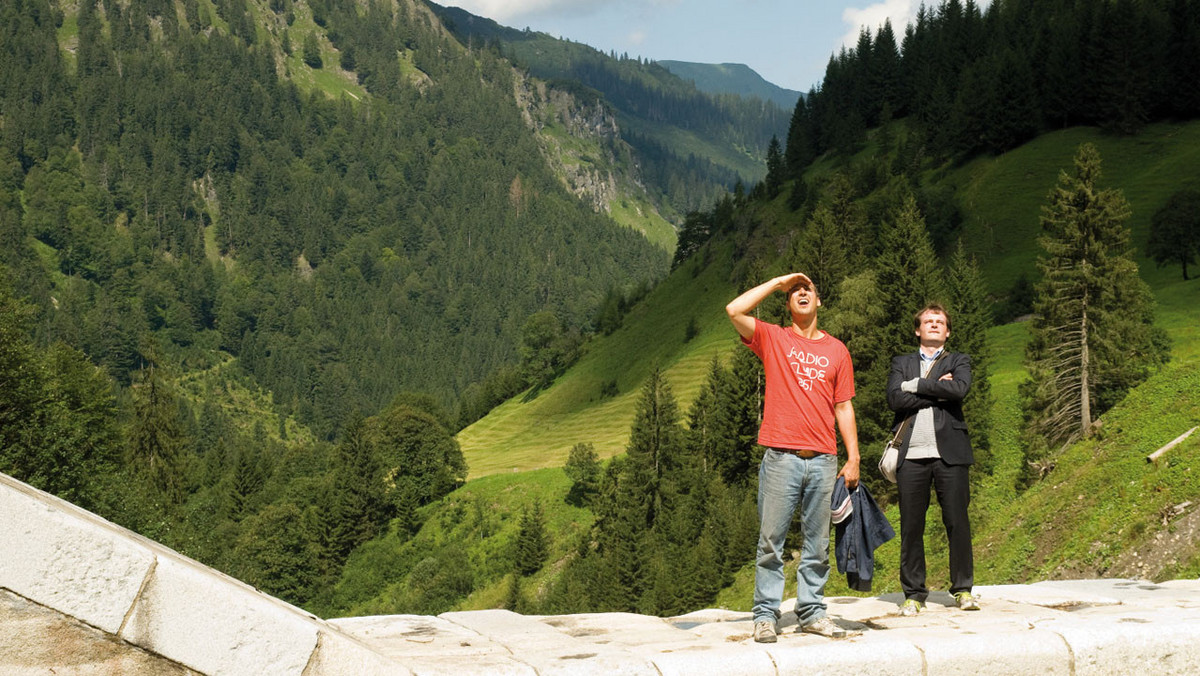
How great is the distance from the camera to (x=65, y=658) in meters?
5.62

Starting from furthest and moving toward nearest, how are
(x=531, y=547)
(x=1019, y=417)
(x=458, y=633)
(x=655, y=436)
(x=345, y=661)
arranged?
(x=531, y=547), (x=655, y=436), (x=1019, y=417), (x=458, y=633), (x=345, y=661)

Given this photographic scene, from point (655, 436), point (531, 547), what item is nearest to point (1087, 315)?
point (655, 436)

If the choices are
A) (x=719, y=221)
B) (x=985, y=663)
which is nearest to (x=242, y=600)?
(x=985, y=663)

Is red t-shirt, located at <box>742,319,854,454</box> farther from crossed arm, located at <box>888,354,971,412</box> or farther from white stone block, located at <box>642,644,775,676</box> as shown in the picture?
white stone block, located at <box>642,644,775,676</box>

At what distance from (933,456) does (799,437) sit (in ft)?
6.52

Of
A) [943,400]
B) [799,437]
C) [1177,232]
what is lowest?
[799,437]

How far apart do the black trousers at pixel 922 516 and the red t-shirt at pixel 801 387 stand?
5.12 ft

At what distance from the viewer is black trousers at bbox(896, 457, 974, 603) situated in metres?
9.82

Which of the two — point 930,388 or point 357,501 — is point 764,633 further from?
point 357,501

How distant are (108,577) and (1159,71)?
133 m

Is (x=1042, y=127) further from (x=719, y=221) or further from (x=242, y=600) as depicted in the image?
(x=242, y=600)

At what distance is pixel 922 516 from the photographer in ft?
33.0

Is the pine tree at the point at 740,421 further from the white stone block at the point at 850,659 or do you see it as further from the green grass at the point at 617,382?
the white stone block at the point at 850,659

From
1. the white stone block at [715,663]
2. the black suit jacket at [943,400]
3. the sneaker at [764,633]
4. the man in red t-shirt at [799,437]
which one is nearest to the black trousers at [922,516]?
the black suit jacket at [943,400]
